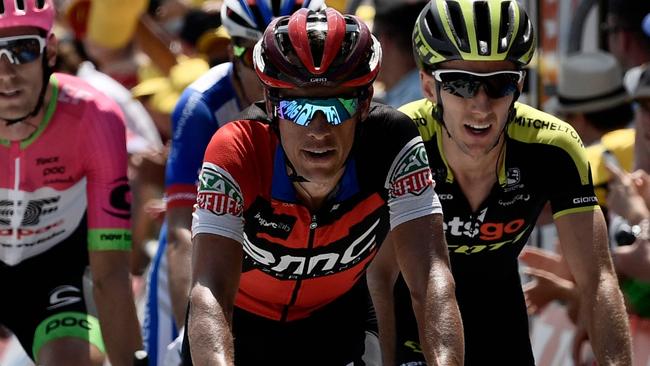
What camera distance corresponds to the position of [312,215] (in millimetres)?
5730

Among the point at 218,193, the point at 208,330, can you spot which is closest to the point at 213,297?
the point at 208,330

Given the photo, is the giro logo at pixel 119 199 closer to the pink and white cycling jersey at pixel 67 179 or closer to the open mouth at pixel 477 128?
the pink and white cycling jersey at pixel 67 179

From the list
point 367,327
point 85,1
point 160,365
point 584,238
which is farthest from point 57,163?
point 85,1

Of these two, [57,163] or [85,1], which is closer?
[57,163]

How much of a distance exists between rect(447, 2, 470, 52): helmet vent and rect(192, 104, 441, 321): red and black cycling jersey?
665mm

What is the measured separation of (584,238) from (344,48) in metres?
1.32

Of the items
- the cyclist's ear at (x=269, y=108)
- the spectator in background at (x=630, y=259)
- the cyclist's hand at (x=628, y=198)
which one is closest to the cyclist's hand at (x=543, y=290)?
the spectator in background at (x=630, y=259)

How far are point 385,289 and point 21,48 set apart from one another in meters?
1.96

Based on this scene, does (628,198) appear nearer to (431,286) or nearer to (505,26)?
(505,26)

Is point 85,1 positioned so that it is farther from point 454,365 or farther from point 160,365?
point 454,365

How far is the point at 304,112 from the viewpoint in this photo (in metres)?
5.34

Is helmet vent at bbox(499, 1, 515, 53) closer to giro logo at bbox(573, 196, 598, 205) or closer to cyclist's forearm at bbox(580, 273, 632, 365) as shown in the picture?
giro logo at bbox(573, 196, 598, 205)

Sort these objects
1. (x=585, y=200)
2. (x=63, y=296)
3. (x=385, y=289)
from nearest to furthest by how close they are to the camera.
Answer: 1. (x=585, y=200)
2. (x=385, y=289)
3. (x=63, y=296)

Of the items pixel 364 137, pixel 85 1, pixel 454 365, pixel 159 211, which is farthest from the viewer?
pixel 85 1
